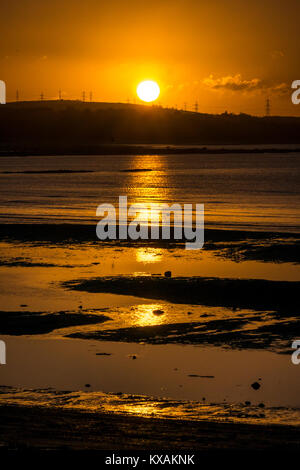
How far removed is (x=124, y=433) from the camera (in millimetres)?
9938

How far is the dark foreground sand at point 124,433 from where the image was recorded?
31.0 ft

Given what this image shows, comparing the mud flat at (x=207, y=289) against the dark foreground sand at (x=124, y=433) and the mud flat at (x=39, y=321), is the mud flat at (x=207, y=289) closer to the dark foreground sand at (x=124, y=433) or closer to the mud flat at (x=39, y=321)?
the mud flat at (x=39, y=321)

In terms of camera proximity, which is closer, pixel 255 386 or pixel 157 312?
pixel 255 386

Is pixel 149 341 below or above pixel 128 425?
above

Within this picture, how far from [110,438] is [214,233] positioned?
82.9 ft

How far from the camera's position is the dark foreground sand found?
9.44 m

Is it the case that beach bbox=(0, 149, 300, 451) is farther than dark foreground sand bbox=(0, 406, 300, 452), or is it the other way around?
beach bbox=(0, 149, 300, 451)

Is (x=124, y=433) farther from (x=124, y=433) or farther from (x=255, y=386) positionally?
(x=255, y=386)

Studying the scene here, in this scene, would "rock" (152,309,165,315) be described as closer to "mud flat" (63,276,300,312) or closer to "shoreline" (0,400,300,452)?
"mud flat" (63,276,300,312)

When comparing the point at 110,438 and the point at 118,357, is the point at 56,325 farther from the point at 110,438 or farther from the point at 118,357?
the point at 110,438

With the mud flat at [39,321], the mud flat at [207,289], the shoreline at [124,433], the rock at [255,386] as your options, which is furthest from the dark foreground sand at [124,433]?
the mud flat at [207,289]

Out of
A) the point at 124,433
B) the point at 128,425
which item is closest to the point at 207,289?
the point at 128,425

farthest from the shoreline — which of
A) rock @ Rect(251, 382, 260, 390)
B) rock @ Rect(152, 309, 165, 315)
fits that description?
rock @ Rect(152, 309, 165, 315)

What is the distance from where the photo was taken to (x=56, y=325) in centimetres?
1772
